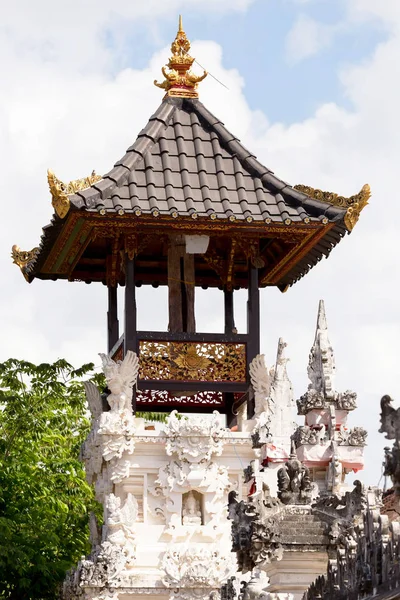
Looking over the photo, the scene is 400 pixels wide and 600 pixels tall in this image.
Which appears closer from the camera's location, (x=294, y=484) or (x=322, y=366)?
(x=294, y=484)

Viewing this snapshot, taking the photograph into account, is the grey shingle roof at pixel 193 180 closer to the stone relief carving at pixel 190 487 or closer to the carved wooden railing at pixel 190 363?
the carved wooden railing at pixel 190 363

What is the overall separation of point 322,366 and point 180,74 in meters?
11.3

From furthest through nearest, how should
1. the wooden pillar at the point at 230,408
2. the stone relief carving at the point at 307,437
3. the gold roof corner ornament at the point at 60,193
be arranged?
1. the wooden pillar at the point at 230,408
2. the gold roof corner ornament at the point at 60,193
3. the stone relief carving at the point at 307,437

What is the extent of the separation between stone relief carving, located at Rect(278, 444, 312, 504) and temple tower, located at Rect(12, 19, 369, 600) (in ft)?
28.4

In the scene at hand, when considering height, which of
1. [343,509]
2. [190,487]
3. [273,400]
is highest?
[190,487]

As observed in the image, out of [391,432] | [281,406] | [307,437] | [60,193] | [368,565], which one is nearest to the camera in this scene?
[391,432]

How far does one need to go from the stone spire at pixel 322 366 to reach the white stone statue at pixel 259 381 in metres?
7.32

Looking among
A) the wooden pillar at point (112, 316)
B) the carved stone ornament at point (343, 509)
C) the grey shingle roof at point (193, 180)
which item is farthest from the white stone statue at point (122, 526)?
the carved stone ornament at point (343, 509)

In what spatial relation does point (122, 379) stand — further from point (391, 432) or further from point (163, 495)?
point (391, 432)

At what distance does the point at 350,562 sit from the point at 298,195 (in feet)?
43.4

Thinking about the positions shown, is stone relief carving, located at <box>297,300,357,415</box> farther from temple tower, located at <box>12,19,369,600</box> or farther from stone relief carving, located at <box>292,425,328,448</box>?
temple tower, located at <box>12,19,369,600</box>

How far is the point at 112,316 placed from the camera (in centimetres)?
3116

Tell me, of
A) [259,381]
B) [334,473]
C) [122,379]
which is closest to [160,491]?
[122,379]

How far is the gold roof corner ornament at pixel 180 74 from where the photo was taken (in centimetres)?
3011
